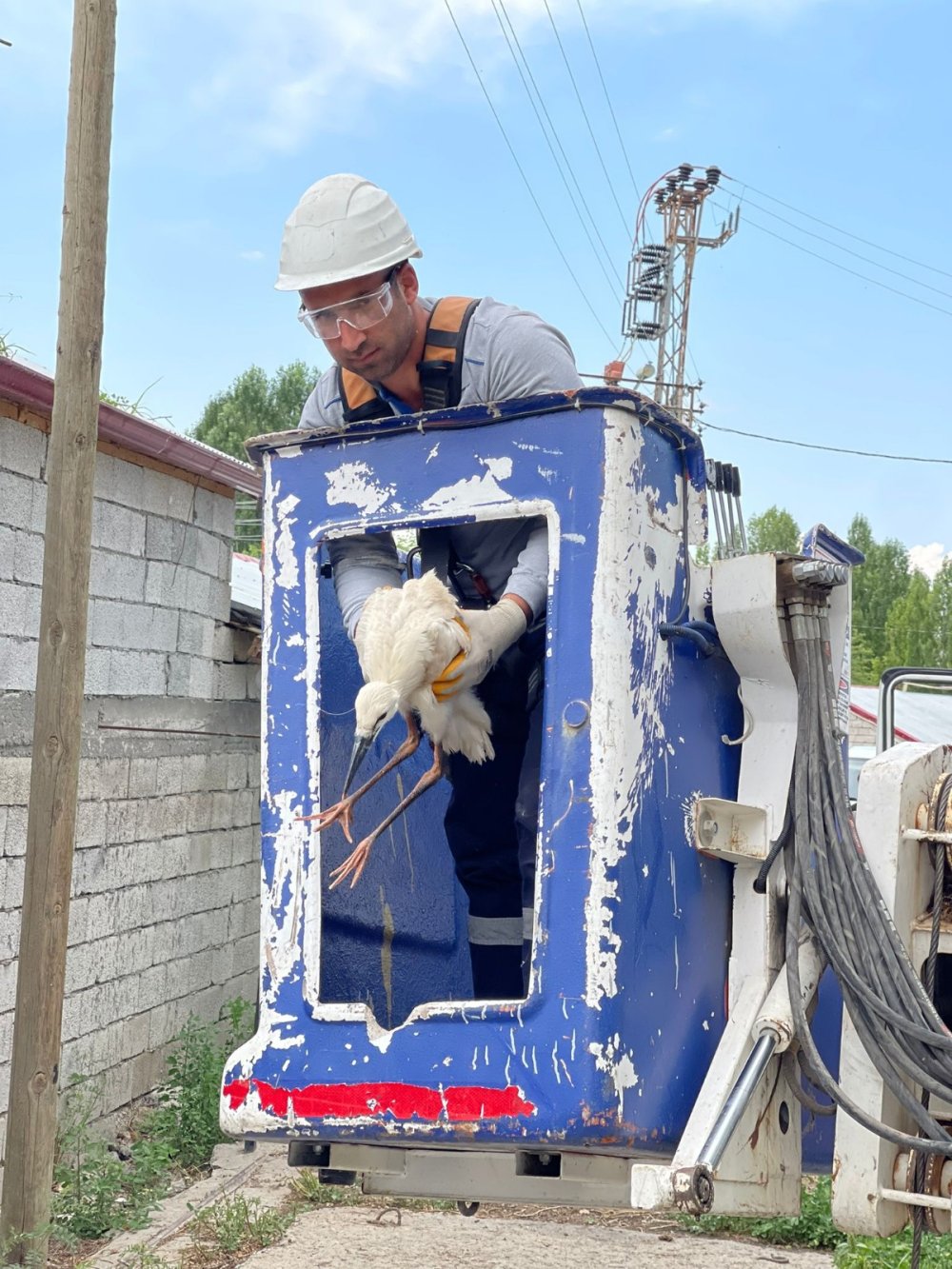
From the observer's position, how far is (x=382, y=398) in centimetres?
281

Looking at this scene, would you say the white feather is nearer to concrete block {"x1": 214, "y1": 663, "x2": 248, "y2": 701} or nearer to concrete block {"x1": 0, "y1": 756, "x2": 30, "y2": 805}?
concrete block {"x1": 0, "y1": 756, "x2": 30, "y2": 805}

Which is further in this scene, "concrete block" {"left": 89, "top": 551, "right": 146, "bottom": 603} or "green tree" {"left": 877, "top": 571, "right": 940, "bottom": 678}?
"green tree" {"left": 877, "top": 571, "right": 940, "bottom": 678}

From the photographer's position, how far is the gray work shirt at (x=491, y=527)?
251 cm

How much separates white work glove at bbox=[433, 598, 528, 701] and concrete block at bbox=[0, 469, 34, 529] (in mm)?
2693

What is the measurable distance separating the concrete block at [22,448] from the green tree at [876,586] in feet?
113

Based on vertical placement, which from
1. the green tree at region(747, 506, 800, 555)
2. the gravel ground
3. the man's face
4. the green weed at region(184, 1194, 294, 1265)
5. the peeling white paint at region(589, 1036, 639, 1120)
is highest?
the green tree at region(747, 506, 800, 555)

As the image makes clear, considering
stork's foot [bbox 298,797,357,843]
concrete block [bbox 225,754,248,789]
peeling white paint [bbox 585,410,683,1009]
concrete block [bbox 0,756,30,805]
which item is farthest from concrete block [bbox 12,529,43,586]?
peeling white paint [bbox 585,410,683,1009]

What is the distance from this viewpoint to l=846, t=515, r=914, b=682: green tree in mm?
37906

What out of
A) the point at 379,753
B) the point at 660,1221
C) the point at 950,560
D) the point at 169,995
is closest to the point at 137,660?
the point at 169,995

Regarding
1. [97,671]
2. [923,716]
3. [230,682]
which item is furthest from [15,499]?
[923,716]

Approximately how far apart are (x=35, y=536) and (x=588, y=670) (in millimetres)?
3090

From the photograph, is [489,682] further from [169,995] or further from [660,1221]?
[169,995]

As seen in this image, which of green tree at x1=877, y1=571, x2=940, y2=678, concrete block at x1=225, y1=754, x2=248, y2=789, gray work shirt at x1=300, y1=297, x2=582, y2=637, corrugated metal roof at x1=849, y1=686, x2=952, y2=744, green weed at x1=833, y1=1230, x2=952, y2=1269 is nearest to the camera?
gray work shirt at x1=300, y1=297, x2=582, y2=637

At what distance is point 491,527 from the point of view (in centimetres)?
285
